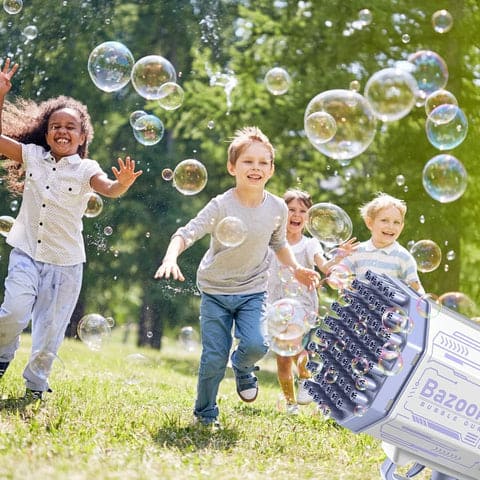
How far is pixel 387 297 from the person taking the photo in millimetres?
2957

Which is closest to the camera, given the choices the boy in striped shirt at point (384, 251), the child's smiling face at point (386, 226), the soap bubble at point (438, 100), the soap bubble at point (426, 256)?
the boy in striped shirt at point (384, 251)

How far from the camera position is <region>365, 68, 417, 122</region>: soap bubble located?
4.93 metres

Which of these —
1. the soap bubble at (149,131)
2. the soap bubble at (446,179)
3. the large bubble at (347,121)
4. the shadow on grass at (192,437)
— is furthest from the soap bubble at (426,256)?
the shadow on grass at (192,437)

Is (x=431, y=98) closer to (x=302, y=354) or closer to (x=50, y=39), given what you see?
(x=302, y=354)

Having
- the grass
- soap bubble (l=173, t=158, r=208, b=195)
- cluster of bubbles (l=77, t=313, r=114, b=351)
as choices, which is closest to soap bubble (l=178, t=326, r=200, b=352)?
the grass

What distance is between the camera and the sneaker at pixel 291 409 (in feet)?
16.2

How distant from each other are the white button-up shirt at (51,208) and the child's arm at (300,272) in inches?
43.1

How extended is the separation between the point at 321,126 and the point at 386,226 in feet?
2.28

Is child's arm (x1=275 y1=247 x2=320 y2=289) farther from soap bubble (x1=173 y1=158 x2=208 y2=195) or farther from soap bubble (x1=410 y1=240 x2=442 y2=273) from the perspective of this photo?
soap bubble (x1=410 y1=240 x2=442 y2=273)

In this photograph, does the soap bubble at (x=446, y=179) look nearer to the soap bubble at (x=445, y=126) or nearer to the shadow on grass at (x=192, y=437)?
the soap bubble at (x=445, y=126)

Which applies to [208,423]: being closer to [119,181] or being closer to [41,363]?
[41,363]

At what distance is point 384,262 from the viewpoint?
186 inches

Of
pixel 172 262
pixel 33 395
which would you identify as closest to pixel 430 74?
pixel 172 262

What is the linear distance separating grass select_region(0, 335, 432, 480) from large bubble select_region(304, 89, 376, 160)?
5.14 feet
